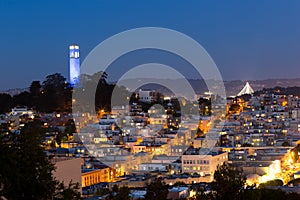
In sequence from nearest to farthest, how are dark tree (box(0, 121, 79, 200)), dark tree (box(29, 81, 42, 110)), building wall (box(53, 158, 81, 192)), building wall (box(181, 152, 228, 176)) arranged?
dark tree (box(0, 121, 79, 200))
building wall (box(53, 158, 81, 192))
building wall (box(181, 152, 228, 176))
dark tree (box(29, 81, 42, 110))

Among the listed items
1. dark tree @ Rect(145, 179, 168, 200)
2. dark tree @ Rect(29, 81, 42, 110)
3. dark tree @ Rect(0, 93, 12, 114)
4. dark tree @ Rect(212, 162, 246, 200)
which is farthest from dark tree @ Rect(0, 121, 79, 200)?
dark tree @ Rect(29, 81, 42, 110)

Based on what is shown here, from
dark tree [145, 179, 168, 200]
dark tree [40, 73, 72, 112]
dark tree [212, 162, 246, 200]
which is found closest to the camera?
dark tree [212, 162, 246, 200]

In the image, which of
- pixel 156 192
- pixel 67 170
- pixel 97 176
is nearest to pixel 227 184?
pixel 67 170

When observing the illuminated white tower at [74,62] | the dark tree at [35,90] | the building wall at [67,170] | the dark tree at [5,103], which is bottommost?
the building wall at [67,170]

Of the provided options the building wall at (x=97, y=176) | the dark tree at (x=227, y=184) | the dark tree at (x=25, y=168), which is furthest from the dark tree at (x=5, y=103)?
the dark tree at (x=25, y=168)

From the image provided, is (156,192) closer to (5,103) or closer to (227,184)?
(227,184)

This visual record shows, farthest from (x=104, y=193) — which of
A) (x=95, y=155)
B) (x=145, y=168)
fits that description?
(x=95, y=155)

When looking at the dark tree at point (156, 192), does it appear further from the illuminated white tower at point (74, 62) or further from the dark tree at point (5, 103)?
the illuminated white tower at point (74, 62)

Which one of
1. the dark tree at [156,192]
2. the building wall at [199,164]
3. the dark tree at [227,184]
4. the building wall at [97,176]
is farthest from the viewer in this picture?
the building wall at [199,164]

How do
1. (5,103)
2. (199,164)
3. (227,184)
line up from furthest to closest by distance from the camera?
(5,103), (199,164), (227,184)

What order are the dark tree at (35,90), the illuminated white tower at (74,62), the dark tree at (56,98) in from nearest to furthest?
the dark tree at (56,98) < the dark tree at (35,90) < the illuminated white tower at (74,62)

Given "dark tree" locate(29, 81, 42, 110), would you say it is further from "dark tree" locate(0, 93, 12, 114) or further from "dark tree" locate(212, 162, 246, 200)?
"dark tree" locate(212, 162, 246, 200)

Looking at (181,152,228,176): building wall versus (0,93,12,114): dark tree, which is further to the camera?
(0,93,12,114): dark tree

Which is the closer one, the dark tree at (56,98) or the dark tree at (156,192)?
the dark tree at (156,192)
